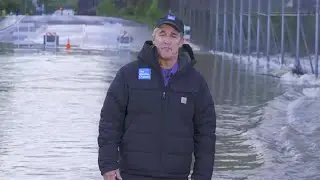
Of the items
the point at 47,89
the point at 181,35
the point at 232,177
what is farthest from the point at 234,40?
the point at 181,35

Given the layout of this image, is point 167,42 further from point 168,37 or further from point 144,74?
point 144,74

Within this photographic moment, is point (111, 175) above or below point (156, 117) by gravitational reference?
below

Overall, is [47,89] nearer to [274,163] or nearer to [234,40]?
[274,163]

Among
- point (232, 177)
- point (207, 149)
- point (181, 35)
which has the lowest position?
point (232, 177)

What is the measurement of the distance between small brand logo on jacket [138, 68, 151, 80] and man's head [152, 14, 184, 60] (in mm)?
126

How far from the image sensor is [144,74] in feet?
16.5

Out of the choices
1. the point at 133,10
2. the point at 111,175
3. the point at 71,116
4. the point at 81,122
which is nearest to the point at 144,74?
the point at 111,175

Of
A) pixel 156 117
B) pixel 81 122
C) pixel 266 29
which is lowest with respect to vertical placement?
pixel 81 122

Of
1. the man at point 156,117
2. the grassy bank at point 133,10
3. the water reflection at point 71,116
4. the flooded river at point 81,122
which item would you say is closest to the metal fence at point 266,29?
the water reflection at point 71,116

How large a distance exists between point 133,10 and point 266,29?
257 ft

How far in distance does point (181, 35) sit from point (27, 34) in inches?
2093

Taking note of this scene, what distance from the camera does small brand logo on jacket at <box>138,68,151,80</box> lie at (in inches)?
198

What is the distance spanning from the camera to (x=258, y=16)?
3256 cm

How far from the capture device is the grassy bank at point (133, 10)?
84.6 metres
